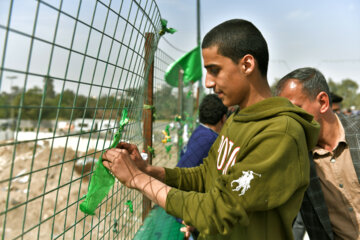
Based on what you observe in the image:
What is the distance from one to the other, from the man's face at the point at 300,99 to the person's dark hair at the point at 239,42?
25.2 inches

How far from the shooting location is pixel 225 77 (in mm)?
1263

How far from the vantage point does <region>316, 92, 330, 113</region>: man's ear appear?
5.94 feet

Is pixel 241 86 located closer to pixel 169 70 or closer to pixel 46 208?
pixel 169 70

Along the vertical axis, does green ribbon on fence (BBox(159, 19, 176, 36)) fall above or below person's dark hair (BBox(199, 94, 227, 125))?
above

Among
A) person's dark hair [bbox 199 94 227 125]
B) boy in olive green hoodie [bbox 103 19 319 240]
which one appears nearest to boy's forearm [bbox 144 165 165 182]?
boy in olive green hoodie [bbox 103 19 319 240]

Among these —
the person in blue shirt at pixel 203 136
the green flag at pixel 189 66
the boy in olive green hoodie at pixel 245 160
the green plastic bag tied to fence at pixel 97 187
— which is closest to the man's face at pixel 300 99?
the boy in olive green hoodie at pixel 245 160

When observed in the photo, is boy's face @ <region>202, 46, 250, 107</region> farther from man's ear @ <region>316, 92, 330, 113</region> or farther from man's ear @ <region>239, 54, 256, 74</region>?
man's ear @ <region>316, 92, 330, 113</region>

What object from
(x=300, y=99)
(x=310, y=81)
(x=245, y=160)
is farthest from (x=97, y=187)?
(x=310, y=81)

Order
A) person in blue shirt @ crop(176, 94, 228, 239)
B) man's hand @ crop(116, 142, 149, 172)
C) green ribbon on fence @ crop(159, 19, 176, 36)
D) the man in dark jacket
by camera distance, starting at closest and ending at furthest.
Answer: man's hand @ crop(116, 142, 149, 172) → the man in dark jacket → green ribbon on fence @ crop(159, 19, 176, 36) → person in blue shirt @ crop(176, 94, 228, 239)

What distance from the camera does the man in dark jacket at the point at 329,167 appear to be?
1.69 metres

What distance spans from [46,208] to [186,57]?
384cm

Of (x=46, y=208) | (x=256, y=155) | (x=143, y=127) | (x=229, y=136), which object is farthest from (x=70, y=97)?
(x=46, y=208)

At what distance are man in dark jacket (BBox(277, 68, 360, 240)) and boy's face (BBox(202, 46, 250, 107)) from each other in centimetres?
76

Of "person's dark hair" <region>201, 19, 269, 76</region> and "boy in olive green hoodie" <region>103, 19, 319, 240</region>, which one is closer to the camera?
"boy in olive green hoodie" <region>103, 19, 319, 240</region>
